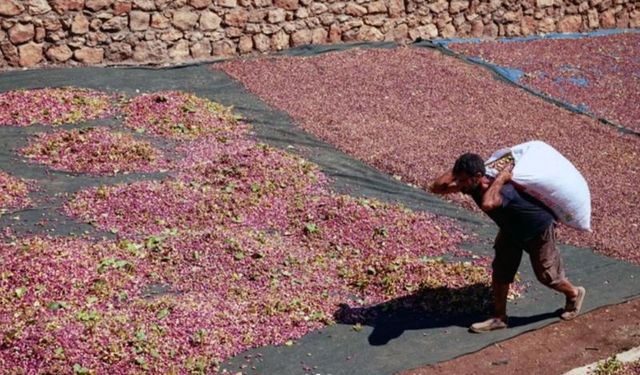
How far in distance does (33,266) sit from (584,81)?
1185cm

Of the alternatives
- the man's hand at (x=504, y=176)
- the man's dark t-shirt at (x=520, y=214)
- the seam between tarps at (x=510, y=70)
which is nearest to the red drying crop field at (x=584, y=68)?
the seam between tarps at (x=510, y=70)

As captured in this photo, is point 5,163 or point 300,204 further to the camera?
point 5,163

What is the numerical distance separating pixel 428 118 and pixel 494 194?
6.91 m

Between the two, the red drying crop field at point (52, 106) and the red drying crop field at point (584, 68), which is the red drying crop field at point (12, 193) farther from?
the red drying crop field at point (584, 68)

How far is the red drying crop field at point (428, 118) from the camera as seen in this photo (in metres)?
12.4

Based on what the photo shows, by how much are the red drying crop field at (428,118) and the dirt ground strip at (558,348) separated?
1.94 m

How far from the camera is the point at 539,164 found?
795 cm

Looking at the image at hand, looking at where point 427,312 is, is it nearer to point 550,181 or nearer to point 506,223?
point 506,223

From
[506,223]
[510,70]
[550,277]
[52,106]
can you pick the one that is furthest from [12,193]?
[510,70]

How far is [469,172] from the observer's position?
7.77 meters

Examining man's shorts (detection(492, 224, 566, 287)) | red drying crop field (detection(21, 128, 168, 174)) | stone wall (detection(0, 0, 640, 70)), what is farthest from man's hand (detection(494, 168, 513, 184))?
stone wall (detection(0, 0, 640, 70))

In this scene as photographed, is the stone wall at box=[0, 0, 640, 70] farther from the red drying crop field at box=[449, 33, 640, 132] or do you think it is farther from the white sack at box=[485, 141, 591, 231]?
the white sack at box=[485, 141, 591, 231]

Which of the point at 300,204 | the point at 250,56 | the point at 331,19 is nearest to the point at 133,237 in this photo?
the point at 300,204

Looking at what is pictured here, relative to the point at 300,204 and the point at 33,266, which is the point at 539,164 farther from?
the point at 33,266
